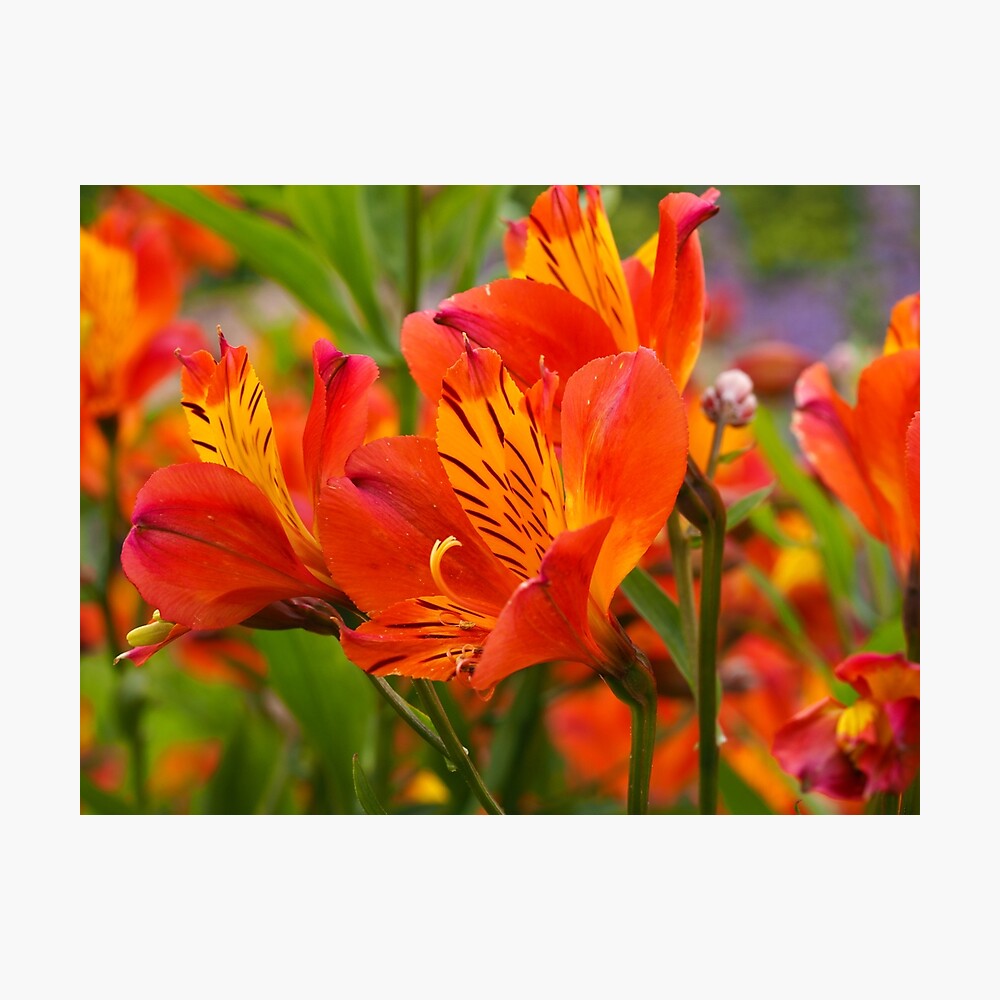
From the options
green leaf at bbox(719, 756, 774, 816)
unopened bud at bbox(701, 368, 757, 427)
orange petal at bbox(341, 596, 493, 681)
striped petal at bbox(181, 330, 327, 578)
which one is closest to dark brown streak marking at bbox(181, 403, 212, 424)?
striped petal at bbox(181, 330, 327, 578)

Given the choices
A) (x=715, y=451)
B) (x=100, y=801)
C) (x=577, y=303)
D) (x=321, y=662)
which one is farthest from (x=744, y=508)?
(x=100, y=801)

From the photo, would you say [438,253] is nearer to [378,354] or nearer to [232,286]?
[378,354]

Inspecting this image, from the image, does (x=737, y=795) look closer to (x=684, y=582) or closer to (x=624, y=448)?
(x=684, y=582)

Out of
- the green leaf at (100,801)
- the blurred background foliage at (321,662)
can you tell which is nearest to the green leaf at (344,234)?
the blurred background foliage at (321,662)

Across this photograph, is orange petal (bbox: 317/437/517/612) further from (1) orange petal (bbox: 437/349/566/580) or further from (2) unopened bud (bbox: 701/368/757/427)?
(2) unopened bud (bbox: 701/368/757/427)

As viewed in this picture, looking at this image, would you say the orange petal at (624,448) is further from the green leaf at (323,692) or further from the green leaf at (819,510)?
the green leaf at (819,510)
